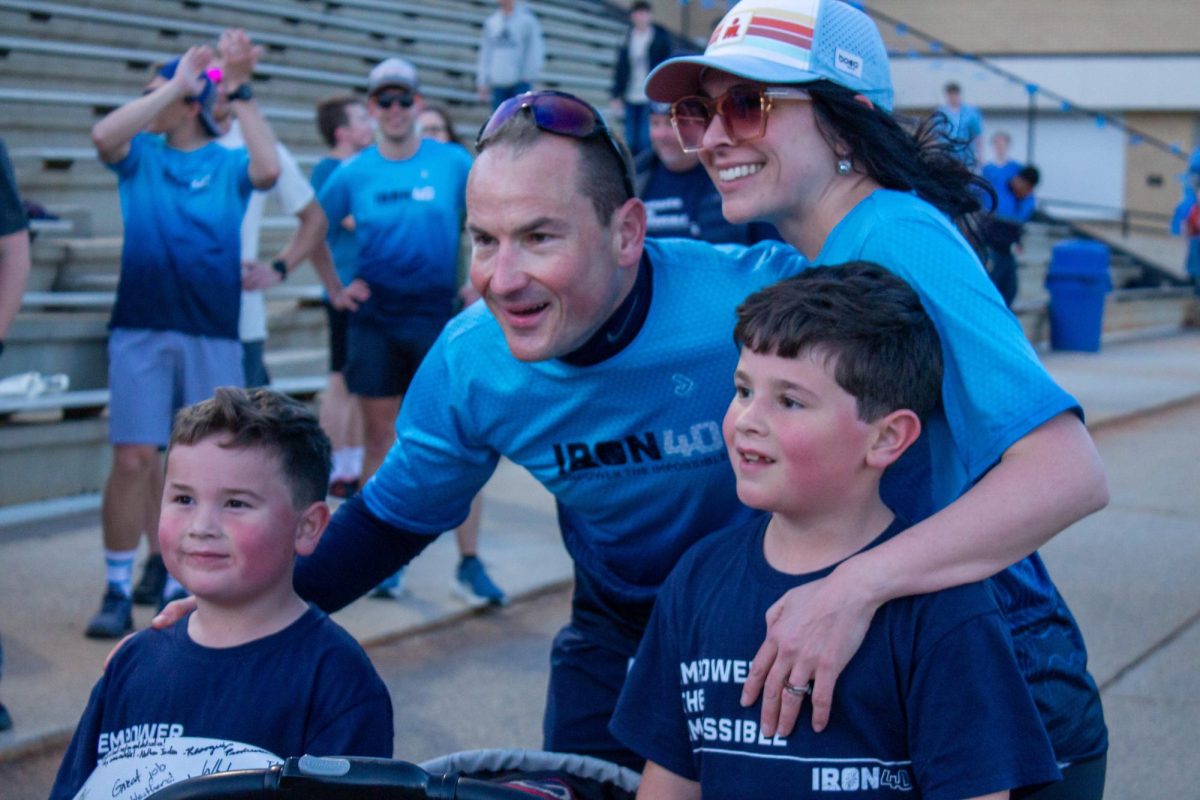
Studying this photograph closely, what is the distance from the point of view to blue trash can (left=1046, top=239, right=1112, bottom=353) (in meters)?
16.1

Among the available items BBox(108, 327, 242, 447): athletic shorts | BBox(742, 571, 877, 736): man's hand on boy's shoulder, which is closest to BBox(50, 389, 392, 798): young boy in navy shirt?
BBox(742, 571, 877, 736): man's hand on boy's shoulder

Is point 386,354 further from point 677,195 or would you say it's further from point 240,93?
point 677,195

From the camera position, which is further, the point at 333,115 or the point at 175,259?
the point at 333,115

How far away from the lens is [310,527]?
2643 mm

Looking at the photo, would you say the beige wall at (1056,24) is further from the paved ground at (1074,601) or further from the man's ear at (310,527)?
the man's ear at (310,527)

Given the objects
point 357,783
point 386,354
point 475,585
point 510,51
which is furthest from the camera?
point 510,51

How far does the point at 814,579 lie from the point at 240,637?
1016 mm

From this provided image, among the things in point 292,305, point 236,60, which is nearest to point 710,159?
point 236,60

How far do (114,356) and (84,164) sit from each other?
4915 millimetres

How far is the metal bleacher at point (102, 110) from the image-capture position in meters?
7.43

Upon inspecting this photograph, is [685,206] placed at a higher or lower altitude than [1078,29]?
lower

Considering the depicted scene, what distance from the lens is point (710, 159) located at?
2.50 meters

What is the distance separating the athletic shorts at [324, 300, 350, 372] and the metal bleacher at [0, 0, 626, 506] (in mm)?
1174

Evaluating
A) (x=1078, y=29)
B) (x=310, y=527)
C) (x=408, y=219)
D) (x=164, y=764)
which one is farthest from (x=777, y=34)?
(x=1078, y=29)
